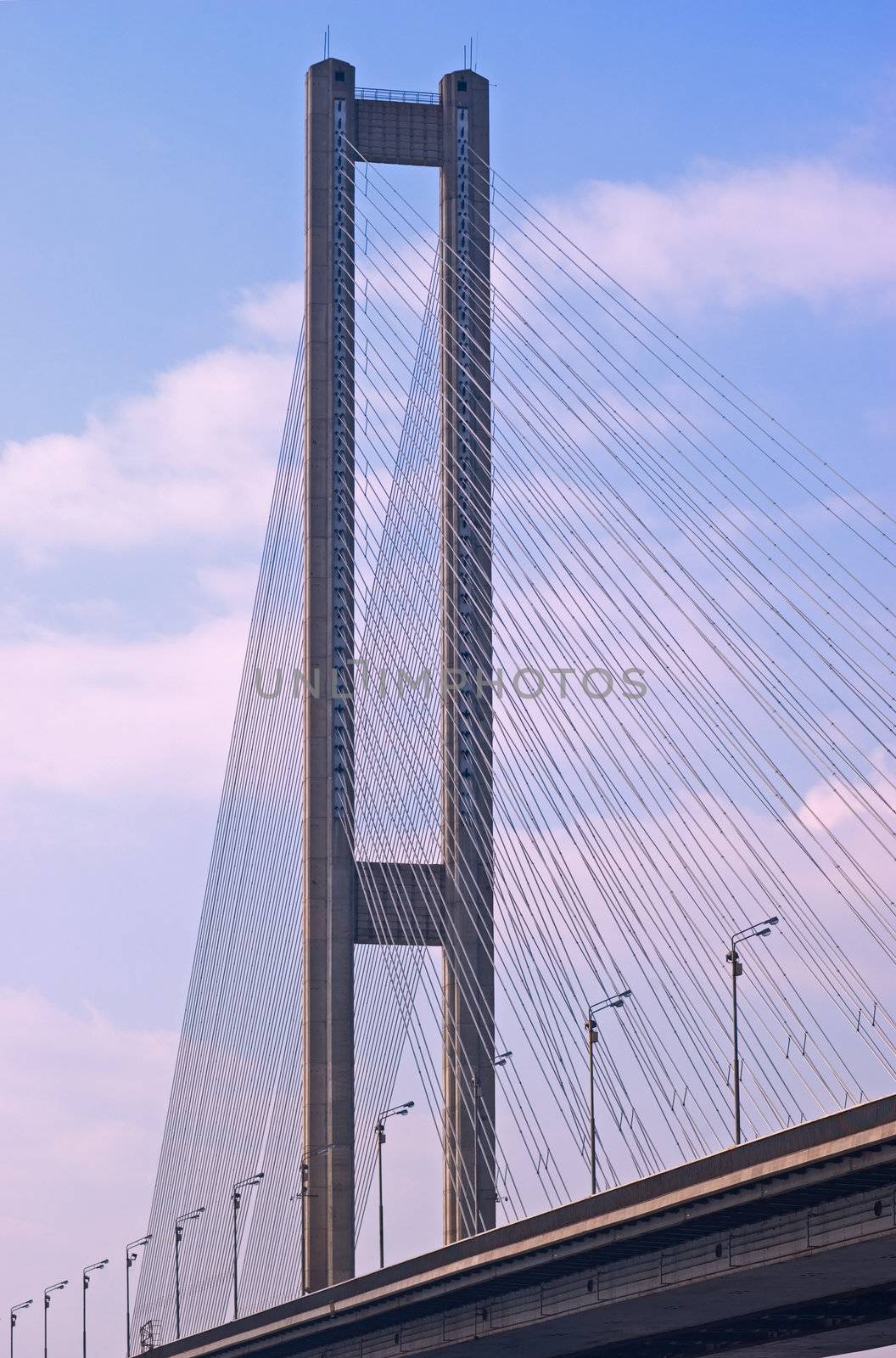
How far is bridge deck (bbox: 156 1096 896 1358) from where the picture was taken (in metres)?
42.7

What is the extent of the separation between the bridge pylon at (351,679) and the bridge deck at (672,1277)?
2099 millimetres

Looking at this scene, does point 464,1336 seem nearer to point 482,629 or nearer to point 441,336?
point 482,629

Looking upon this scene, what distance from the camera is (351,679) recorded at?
202 ft

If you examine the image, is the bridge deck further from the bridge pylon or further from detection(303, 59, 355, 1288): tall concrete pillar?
detection(303, 59, 355, 1288): tall concrete pillar

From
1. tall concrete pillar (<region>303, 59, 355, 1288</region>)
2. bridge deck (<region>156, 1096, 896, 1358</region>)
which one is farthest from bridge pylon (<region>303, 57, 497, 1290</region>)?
bridge deck (<region>156, 1096, 896, 1358</region>)

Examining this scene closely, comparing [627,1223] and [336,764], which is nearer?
[627,1223]

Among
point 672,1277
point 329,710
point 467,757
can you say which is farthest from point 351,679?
point 672,1277

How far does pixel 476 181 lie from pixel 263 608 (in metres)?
11.3

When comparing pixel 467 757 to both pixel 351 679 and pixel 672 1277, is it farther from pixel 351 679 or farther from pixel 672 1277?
pixel 672 1277

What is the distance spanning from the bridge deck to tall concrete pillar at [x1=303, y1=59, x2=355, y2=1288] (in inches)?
111

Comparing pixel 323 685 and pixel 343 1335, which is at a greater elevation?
pixel 323 685

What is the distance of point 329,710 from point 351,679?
845 millimetres

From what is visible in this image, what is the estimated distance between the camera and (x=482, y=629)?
59.8 meters

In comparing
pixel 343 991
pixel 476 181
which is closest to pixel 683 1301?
pixel 343 991
